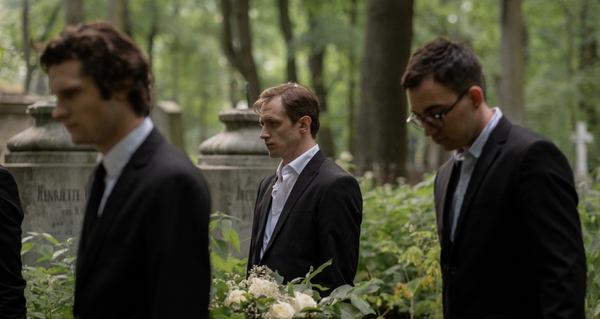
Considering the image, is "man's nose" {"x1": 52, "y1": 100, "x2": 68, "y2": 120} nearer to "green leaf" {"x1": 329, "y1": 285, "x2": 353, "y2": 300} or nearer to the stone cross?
"green leaf" {"x1": 329, "y1": 285, "x2": 353, "y2": 300}

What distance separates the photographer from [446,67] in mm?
2375

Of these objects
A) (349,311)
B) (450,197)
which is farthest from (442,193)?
(349,311)

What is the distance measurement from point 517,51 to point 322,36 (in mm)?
5881

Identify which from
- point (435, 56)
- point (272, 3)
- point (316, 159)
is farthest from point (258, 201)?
point (272, 3)

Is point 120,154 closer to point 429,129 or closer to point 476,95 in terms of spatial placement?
point 429,129

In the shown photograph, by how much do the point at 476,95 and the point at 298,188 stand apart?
1.39 m

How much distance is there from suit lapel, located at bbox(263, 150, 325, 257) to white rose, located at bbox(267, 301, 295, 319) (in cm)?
88

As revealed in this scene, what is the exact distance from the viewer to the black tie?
198 centimetres

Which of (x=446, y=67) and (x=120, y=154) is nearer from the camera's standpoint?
(x=120, y=154)

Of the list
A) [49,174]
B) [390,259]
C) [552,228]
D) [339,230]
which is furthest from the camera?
[49,174]

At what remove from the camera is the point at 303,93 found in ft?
12.4

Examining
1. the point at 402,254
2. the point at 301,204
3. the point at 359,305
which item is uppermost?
the point at 301,204

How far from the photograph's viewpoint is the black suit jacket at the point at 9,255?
9.19 feet

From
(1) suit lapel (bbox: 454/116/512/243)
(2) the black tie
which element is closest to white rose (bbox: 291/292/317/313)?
(1) suit lapel (bbox: 454/116/512/243)
